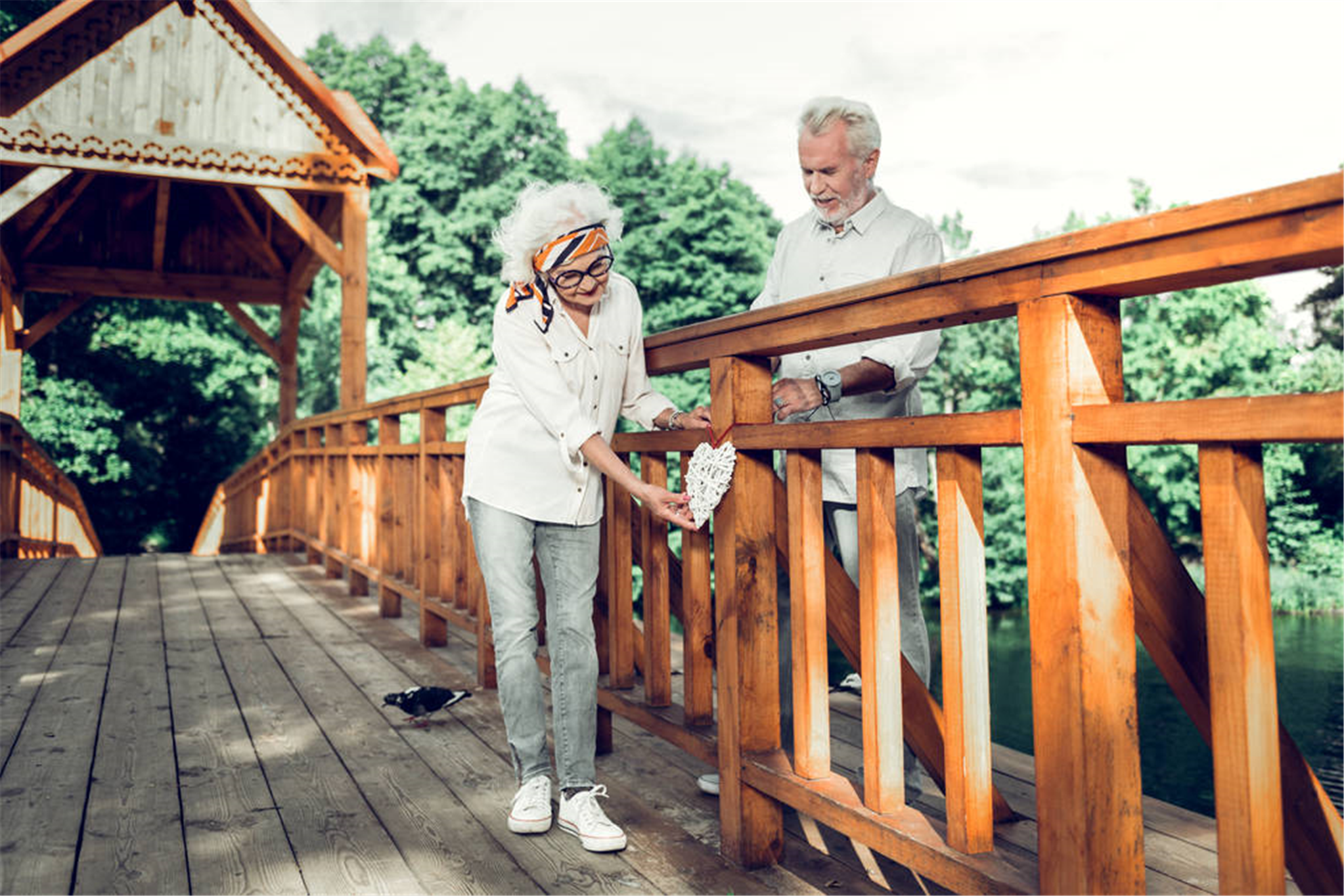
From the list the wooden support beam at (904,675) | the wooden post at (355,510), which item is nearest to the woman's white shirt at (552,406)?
the wooden support beam at (904,675)

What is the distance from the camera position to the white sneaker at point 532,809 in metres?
2.45

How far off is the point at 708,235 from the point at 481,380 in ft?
77.7

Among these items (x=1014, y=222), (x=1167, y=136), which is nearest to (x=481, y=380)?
(x=1014, y=222)

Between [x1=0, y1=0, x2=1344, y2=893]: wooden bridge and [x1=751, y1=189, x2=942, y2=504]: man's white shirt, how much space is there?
0.85 ft

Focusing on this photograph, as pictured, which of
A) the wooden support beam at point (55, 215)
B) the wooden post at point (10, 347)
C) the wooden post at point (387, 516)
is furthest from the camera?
the wooden post at point (10, 347)

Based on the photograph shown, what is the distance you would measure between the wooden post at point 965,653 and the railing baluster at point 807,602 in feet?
1.42

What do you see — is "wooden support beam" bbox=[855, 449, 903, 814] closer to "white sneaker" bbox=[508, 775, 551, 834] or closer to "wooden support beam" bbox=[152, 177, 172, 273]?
"white sneaker" bbox=[508, 775, 551, 834]

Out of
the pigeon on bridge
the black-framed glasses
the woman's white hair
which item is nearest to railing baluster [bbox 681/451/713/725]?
the black-framed glasses

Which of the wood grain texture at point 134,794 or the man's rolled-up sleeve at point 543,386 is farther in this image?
the man's rolled-up sleeve at point 543,386

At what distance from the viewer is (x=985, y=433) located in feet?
5.18

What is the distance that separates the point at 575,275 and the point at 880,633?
1107 mm

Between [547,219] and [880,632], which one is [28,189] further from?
[880,632]

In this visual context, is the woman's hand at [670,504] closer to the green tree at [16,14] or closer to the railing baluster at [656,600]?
the railing baluster at [656,600]

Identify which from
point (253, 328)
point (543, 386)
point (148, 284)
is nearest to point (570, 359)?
point (543, 386)
